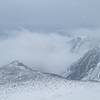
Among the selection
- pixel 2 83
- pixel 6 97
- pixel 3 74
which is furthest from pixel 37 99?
pixel 3 74

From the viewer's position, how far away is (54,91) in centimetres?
7425

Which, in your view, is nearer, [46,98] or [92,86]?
[46,98]

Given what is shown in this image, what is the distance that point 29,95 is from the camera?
74.1m

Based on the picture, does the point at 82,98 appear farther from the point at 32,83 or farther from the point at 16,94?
the point at 32,83

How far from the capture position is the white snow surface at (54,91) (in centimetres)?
7006

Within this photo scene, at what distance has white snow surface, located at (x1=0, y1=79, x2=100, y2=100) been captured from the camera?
2758 inches

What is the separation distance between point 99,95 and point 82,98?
143 inches

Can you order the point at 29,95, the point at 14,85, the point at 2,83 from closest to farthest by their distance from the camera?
the point at 29,95 < the point at 14,85 < the point at 2,83

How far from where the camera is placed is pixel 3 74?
11438 centimetres

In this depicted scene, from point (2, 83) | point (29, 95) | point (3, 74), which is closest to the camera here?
point (29, 95)

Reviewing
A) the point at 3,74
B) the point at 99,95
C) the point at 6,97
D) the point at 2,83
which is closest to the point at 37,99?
the point at 6,97

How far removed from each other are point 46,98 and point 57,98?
2336mm

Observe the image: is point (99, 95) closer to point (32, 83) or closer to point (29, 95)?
point (29, 95)

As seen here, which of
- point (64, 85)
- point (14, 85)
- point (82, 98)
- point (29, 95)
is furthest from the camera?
point (14, 85)
